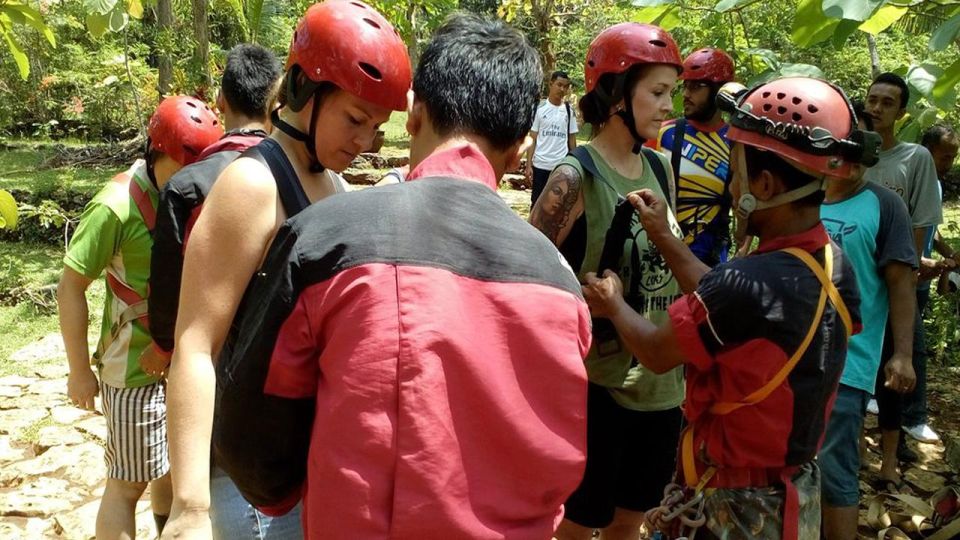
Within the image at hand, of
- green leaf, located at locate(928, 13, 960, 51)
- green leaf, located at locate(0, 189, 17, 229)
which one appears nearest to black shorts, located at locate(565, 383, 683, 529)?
green leaf, located at locate(928, 13, 960, 51)

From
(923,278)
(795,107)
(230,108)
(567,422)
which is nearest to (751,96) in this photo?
(795,107)

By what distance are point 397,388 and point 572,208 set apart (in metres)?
1.67

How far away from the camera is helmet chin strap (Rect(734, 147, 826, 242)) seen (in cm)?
225

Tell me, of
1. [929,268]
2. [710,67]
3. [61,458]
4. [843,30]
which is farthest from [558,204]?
[61,458]

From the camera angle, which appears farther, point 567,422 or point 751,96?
point 751,96

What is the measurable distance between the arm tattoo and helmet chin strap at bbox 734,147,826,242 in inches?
25.7

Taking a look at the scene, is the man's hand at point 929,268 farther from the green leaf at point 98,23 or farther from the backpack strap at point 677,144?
the green leaf at point 98,23

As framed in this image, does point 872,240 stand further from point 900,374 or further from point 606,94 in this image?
point 606,94

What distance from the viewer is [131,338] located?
3281 millimetres

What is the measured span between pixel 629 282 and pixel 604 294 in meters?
0.47

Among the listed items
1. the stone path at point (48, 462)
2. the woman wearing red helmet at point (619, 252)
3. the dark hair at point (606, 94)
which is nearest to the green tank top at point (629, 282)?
the woman wearing red helmet at point (619, 252)

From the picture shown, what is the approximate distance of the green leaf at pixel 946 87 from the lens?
279 cm

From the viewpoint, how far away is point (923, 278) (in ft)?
16.8

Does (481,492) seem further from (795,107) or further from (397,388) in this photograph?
(795,107)
